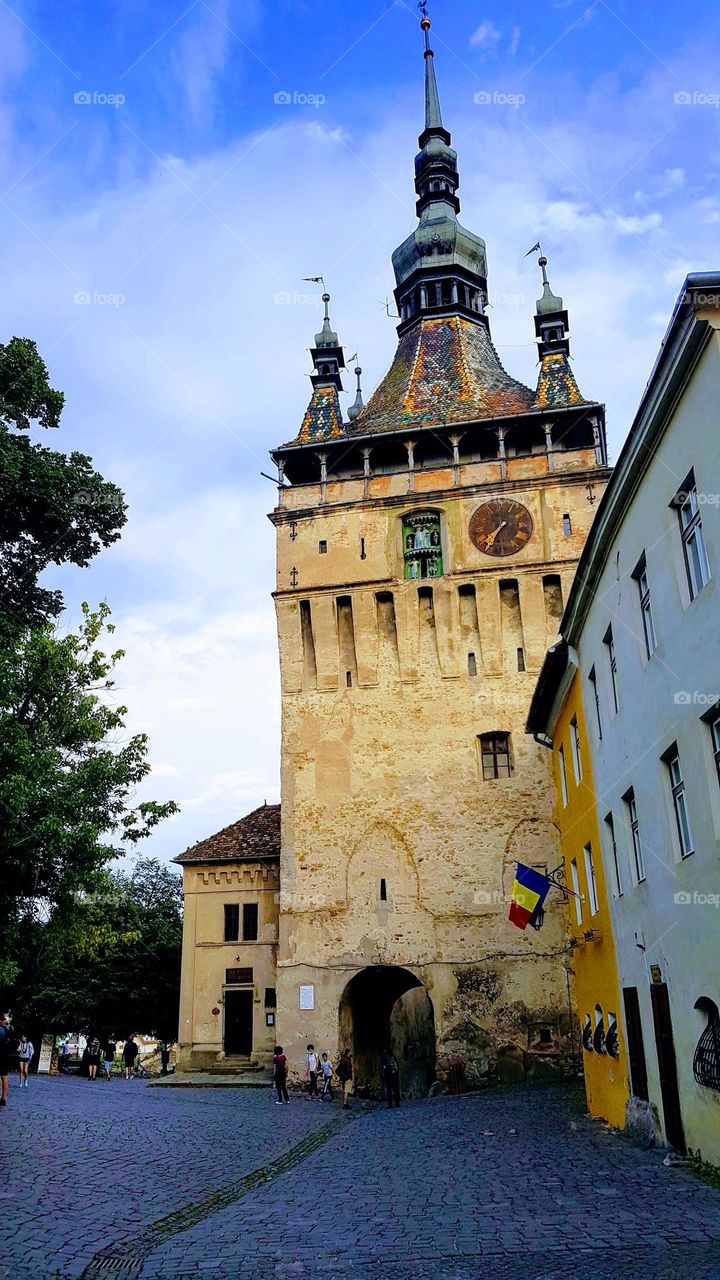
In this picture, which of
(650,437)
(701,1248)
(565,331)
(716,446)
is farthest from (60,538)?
(565,331)

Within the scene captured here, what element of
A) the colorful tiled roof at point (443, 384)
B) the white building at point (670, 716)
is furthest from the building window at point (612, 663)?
the colorful tiled roof at point (443, 384)

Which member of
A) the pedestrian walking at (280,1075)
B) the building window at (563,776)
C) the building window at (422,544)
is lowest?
the pedestrian walking at (280,1075)

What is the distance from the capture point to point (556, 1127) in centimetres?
1561

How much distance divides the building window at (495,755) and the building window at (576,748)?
9526mm

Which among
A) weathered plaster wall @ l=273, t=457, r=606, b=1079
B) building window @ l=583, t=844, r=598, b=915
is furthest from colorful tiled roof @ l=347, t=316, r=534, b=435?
building window @ l=583, t=844, r=598, b=915

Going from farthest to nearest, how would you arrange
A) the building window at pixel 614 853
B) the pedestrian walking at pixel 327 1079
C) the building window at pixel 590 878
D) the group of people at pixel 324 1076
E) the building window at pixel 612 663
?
the pedestrian walking at pixel 327 1079 → the group of people at pixel 324 1076 → the building window at pixel 590 878 → the building window at pixel 614 853 → the building window at pixel 612 663

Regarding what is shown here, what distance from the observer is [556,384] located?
31672 mm

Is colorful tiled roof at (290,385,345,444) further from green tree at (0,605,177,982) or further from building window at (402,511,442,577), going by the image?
green tree at (0,605,177,982)

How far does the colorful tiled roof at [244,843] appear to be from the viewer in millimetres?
31422

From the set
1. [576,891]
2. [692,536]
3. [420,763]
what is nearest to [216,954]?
[420,763]

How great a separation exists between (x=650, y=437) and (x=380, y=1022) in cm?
2401

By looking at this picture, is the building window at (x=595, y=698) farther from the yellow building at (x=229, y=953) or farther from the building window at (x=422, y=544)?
the yellow building at (x=229, y=953)

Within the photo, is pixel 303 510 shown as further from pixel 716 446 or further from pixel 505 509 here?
pixel 716 446

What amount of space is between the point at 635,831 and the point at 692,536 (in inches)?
188
